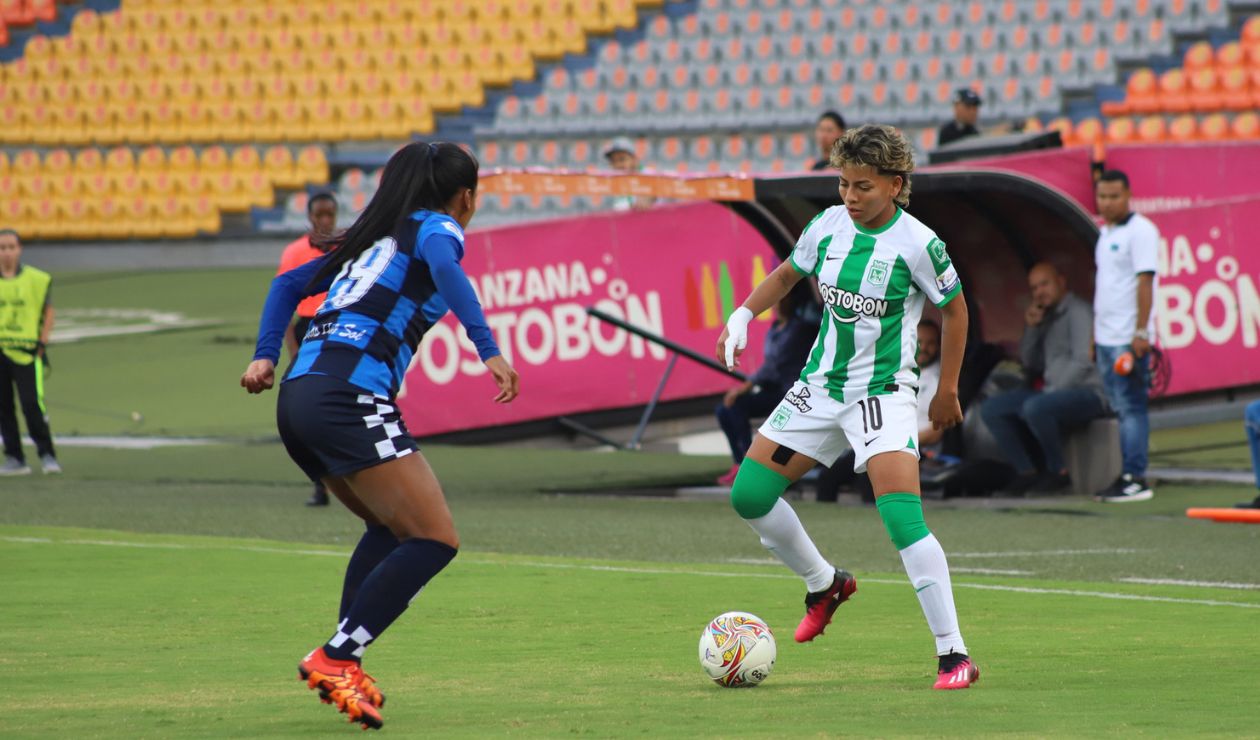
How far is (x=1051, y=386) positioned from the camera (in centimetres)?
1312

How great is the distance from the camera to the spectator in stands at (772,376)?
13633mm

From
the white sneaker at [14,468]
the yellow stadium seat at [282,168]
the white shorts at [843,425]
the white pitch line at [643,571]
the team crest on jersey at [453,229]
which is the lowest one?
the yellow stadium seat at [282,168]

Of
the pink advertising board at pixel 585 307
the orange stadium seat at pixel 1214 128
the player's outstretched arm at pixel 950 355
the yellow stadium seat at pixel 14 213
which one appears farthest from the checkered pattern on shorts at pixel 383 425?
the yellow stadium seat at pixel 14 213

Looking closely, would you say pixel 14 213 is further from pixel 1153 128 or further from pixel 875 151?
pixel 875 151

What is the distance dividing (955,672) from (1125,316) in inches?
284

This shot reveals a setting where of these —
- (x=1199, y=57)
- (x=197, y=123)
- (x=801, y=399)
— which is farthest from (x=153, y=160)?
(x=801, y=399)

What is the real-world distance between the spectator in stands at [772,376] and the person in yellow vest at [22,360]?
579 centimetres

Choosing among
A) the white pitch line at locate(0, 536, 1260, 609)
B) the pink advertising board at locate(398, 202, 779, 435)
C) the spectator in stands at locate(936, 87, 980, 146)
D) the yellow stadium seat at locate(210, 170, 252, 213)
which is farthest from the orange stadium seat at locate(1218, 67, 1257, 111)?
the yellow stadium seat at locate(210, 170, 252, 213)

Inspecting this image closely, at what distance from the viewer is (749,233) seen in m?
17.1

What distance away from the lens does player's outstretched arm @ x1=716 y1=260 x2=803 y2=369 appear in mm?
6645

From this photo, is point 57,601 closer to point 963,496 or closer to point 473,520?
point 473,520

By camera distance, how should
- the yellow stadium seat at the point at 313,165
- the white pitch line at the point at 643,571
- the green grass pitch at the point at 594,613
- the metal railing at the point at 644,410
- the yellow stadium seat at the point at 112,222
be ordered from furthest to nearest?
1. the yellow stadium seat at the point at 112,222
2. the yellow stadium seat at the point at 313,165
3. the metal railing at the point at 644,410
4. the white pitch line at the point at 643,571
5. the green grass pitch at the point at 594,613

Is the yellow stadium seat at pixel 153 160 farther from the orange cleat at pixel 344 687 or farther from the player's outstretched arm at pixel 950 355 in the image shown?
the orange cleat at pixel 344 687

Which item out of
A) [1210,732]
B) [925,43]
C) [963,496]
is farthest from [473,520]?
[925,43]
